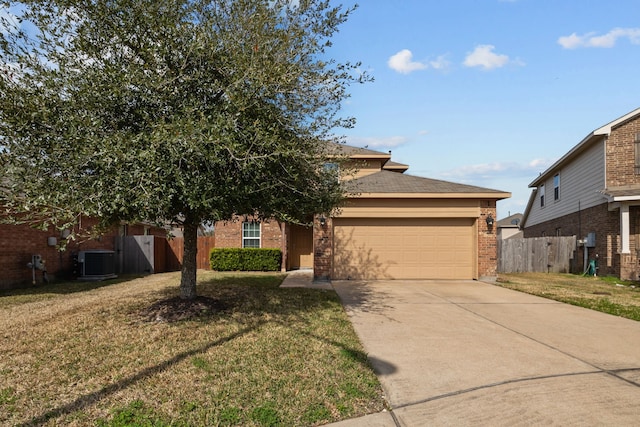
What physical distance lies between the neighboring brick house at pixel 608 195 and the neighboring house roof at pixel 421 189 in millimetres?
5073

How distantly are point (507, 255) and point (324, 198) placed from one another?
1352cm

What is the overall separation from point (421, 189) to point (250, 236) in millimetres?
7385

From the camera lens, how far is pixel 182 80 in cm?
555

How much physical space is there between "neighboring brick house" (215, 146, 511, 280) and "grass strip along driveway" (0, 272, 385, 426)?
16.8 ft

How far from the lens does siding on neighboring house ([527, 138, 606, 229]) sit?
15711 mm

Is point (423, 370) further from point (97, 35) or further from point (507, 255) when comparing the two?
point (507, 255)

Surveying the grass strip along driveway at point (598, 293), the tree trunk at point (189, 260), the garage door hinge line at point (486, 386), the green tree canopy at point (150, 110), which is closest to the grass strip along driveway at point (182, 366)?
the tree trunk at point (189, 260)

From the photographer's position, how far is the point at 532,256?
58.8 feet

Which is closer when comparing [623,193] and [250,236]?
[623,193]

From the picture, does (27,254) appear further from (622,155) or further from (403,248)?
(622,155)

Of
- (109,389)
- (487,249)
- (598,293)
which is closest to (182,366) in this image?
(109,389)

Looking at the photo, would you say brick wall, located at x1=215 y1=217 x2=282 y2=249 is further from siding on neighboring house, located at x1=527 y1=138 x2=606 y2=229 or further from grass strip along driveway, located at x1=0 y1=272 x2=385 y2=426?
siding on neighboring house, located at x1=527 y1=138 x2=606 y2=229

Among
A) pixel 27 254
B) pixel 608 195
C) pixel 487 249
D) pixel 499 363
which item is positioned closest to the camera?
pixel 499 363

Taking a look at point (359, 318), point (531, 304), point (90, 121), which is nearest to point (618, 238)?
point (531, 304)
